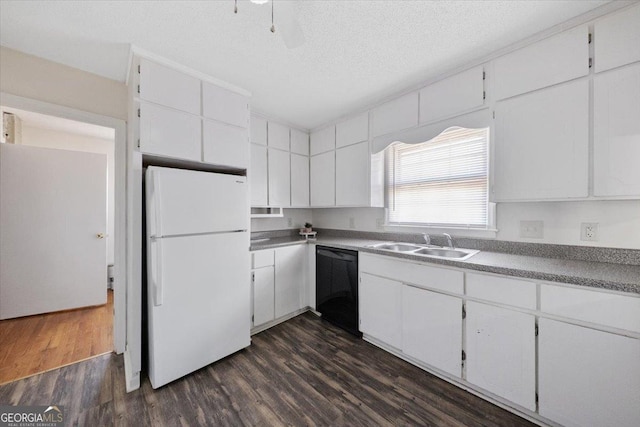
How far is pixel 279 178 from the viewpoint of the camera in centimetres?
316

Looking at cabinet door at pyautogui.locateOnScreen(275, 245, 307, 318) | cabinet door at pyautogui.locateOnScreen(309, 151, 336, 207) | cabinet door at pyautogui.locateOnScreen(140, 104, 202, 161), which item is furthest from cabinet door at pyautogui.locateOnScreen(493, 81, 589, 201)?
cabinet door at pyautogui.locateOnScreen(140, 104, 202, 161)

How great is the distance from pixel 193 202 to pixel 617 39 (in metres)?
2.94

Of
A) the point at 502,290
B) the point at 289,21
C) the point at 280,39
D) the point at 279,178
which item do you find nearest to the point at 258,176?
the point at 279,178

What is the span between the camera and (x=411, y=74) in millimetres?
2148

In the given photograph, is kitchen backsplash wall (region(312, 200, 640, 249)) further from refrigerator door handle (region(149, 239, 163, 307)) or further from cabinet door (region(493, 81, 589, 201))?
refrigerator door handle (region(149, 239, 163, 307))

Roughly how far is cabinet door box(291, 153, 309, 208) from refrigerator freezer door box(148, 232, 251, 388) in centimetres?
120

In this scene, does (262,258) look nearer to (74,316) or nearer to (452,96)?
(452,96)

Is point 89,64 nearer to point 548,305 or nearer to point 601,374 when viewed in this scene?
point 548,305

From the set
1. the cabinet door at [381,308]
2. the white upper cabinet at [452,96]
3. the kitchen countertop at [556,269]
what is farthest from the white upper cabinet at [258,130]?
the kitchen countertop at [556,269]

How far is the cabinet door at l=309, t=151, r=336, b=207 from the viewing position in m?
3.20

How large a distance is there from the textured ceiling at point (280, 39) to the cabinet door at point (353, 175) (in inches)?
32.1

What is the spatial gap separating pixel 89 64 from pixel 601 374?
4.02 m

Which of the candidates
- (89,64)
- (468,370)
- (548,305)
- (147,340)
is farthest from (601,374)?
(89,64)

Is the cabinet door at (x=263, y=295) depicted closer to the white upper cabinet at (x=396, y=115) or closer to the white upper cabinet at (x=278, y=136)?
the white upper cabinet at (x=278, y=136)
